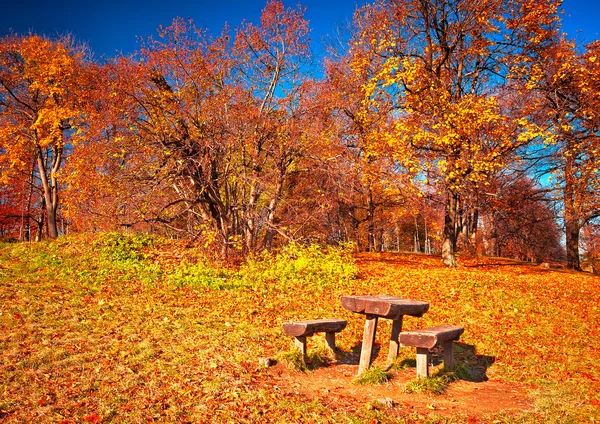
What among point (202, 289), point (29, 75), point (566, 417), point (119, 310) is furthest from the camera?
point (29, 75)

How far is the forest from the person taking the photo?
506 inches

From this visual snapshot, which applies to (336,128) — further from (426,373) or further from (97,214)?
(426,373)

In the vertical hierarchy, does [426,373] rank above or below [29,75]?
below

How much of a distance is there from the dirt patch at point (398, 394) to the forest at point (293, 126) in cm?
726

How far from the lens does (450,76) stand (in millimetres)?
16609

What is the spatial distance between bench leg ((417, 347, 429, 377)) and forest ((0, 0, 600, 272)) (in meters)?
7.80

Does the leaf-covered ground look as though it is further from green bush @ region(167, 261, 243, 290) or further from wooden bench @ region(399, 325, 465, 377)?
wooden bench @ region(399, 325, 465, 377)

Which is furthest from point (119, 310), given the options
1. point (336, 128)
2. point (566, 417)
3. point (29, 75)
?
point (29, 75)

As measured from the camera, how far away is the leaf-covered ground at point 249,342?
4.81 meters

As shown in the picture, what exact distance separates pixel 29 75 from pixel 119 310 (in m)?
14.8

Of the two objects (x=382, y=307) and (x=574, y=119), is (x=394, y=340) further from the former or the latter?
(x=574, y=119)

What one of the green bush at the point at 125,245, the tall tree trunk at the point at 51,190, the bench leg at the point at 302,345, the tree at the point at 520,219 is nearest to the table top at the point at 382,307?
the bench leg at the point at 302,345

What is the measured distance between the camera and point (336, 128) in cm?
1686

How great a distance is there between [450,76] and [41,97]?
692 inches
